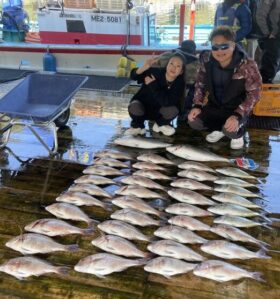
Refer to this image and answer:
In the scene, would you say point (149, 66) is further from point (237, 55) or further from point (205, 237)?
point (205, 237)

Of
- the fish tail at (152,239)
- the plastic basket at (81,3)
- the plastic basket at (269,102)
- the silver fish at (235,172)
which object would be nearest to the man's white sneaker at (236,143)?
the silver fish at (235,172)

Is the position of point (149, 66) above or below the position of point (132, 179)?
above

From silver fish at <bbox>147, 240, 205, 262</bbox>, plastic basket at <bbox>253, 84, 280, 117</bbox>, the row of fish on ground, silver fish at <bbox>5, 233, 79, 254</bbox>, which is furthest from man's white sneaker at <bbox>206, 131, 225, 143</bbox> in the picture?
silver fish at <bbox>5, 233, 79, 254</bbox>

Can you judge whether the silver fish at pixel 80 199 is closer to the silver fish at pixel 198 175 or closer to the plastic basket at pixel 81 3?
the silver fish at pixel 198 175

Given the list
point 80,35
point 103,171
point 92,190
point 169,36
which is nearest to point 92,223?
→ point 92,190

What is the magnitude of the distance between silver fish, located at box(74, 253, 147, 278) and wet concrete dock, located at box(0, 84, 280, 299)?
0.04 metres

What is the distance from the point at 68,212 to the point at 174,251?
81 centimetres

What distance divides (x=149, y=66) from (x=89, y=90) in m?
2.39

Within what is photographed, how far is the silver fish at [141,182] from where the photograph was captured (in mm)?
3002

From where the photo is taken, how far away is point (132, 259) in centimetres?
221

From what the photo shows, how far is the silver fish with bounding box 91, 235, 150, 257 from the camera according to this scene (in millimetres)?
2217

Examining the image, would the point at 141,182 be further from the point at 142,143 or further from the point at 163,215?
the point at 142,143

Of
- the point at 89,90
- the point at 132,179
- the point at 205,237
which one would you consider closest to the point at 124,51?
the point at 89,90

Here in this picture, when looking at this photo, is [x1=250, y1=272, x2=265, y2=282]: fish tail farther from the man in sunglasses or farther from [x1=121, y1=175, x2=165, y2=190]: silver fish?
the man in sunglasses
